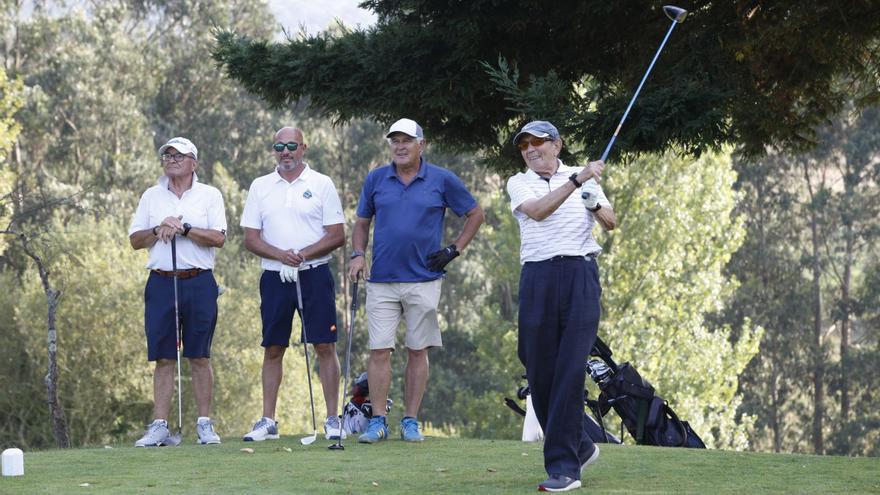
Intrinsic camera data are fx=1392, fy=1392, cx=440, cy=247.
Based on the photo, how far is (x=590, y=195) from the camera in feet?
20.7

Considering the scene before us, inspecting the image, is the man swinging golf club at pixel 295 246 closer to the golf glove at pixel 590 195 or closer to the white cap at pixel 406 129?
the white cap at pixel 406 129

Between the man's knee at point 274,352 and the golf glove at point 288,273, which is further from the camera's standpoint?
the man's knee at point 274,352

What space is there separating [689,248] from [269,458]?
25.3 metres

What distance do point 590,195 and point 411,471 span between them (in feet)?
6.09

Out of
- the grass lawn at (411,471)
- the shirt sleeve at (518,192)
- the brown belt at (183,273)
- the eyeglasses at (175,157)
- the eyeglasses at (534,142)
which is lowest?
the grass lawn at (411,471)

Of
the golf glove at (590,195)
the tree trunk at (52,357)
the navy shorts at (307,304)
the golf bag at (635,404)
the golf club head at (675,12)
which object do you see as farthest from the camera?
the tree trunk at (52,357)

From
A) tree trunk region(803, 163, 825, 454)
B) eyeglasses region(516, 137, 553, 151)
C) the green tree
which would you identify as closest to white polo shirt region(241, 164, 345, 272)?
the green tree

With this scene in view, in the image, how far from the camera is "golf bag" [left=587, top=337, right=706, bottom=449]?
996cm

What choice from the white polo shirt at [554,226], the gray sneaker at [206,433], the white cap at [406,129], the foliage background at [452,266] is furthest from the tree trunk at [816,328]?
the white polo shirt at [554,226]

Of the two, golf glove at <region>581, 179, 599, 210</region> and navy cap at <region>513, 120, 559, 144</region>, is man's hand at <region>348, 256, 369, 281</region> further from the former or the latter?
golf glove at <region>581, 179, 599, 210</region>

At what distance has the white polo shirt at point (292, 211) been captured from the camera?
9.12m

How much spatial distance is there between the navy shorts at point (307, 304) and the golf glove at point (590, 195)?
306cm

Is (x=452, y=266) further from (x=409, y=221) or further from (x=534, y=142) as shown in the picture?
(x=534, y=142)

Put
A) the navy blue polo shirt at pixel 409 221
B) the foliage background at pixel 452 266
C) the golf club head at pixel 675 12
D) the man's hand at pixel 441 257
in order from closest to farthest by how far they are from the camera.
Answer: the golf club head at pixel 675 12 < the man's hand at pixel 441 257 < the navy blue polo shirt at pixel 409 221 < the foliage background at pixel 452 266
